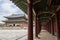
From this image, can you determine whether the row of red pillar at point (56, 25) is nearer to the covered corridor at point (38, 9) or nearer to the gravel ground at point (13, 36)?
the covered corridor at point (38, 9)

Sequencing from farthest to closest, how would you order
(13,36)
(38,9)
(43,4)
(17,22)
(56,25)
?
(17,22) < (13,36) < (38,9) < (56,25) < (43,4)

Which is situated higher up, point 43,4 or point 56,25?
point 43,4

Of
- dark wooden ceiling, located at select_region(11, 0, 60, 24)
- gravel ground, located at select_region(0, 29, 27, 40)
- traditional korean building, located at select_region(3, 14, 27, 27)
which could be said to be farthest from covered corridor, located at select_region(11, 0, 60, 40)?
traditional korean building, located at select_region(3, 14, 27, 27)

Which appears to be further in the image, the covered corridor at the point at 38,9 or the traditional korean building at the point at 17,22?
the traditional korean building at the point at 17,22

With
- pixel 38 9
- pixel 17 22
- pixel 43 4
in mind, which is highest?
pixel 43 4

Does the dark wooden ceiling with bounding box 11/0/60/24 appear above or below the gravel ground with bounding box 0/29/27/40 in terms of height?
above

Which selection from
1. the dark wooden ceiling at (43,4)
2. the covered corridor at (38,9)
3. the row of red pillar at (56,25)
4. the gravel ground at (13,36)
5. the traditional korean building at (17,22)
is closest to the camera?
the covered corridor at (38,9)

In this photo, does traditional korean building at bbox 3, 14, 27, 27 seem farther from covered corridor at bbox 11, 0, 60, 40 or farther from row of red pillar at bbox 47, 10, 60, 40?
covered corridor at bbox 11, 0, 60, 40

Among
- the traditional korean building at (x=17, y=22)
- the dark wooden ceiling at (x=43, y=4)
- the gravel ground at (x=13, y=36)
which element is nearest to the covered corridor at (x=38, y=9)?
the dark wooden ceiling at (x=43, y=4)

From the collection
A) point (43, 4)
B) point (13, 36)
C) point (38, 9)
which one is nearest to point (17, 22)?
point (13, 36)

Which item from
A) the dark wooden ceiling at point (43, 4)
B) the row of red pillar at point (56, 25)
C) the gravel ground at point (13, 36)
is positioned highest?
the dark wooden ceiling at point (43, 4)

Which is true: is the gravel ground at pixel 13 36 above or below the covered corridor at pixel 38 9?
below

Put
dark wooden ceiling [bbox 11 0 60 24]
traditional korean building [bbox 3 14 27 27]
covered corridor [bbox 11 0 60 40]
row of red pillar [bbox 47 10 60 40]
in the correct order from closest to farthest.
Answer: covered corridor [bbox 11 0 60 40], dark wooden ceiling [bbox 11 0 60 24], row of red pillar [bbox 47 10 60 40], traditional korean building [bbox 3 14 27 27]

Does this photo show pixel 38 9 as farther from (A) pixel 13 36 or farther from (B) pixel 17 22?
(B) pixel 17 22
